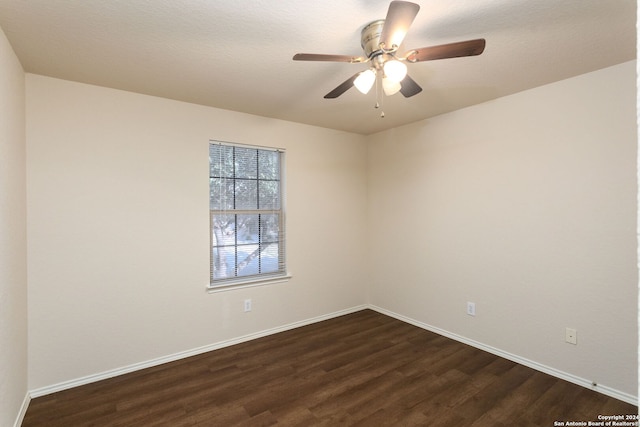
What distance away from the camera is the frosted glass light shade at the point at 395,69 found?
1572mm

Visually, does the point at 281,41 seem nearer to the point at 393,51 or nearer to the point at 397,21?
the point at 393,51

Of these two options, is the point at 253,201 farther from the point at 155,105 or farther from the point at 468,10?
the point at 468,10

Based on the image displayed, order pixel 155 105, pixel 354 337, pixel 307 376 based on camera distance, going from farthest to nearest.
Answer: pixel 354 337 → pixel 155 105 → pixel 307 376

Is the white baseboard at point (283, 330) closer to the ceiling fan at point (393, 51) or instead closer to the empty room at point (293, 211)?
the empty room at point (293, 211)

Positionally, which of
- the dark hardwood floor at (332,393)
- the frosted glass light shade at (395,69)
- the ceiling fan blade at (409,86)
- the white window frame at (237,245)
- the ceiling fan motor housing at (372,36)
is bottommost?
the dark hardwood floor at (332,393)

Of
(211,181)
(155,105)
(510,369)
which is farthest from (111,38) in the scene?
(510,369)

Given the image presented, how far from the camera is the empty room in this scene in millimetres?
1807

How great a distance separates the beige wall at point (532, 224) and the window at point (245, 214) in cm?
151

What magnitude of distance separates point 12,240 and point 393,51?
2492 mm

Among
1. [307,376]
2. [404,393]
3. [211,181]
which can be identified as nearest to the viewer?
[404,393]

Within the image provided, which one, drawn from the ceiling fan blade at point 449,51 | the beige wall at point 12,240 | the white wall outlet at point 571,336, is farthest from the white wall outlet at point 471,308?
the beige wall at point 12,240

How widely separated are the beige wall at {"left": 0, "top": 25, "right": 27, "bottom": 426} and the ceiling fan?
1.73 meters

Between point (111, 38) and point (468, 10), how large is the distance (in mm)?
2014

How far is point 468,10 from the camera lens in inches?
64.0
